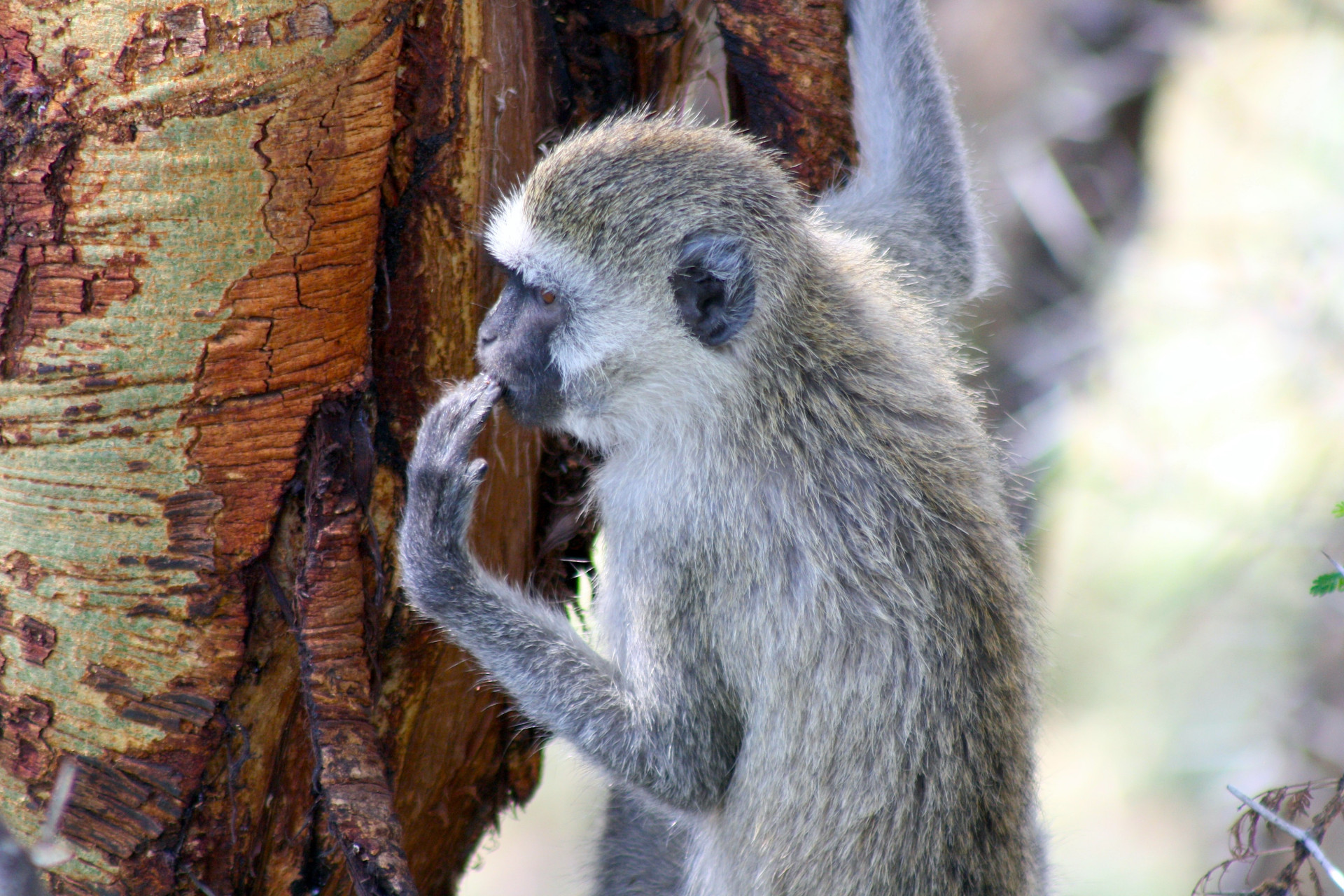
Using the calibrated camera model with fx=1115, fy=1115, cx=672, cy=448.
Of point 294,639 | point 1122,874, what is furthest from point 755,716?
point 1122,874

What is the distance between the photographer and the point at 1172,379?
6836 mm

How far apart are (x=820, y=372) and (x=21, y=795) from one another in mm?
1941

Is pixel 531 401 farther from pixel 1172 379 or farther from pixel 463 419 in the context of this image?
pixel 1172 379

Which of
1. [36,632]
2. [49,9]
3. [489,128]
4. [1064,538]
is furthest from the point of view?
[1064,538]

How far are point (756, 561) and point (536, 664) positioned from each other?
587 mm

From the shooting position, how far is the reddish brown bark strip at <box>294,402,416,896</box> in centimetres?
234

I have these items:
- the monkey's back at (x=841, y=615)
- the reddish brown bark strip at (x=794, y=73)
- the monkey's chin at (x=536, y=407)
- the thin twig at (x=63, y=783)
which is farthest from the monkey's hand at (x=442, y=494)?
the reddish brown bark strip at (x=794, y=73)

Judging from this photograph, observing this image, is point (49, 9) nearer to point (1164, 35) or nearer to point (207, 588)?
point (207, 588)

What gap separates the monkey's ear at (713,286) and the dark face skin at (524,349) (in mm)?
307

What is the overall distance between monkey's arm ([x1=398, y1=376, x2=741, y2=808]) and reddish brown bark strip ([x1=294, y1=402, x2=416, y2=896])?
6.6 inches

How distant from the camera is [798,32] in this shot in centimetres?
321

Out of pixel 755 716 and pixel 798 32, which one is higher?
pixel 798 32

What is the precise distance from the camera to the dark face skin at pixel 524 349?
2.61 m

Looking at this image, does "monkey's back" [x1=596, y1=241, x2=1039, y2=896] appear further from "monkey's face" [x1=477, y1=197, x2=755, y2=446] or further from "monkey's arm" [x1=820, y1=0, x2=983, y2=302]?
"monkey's arm" [x1=820, y1=0, x2=983, y2=302]
